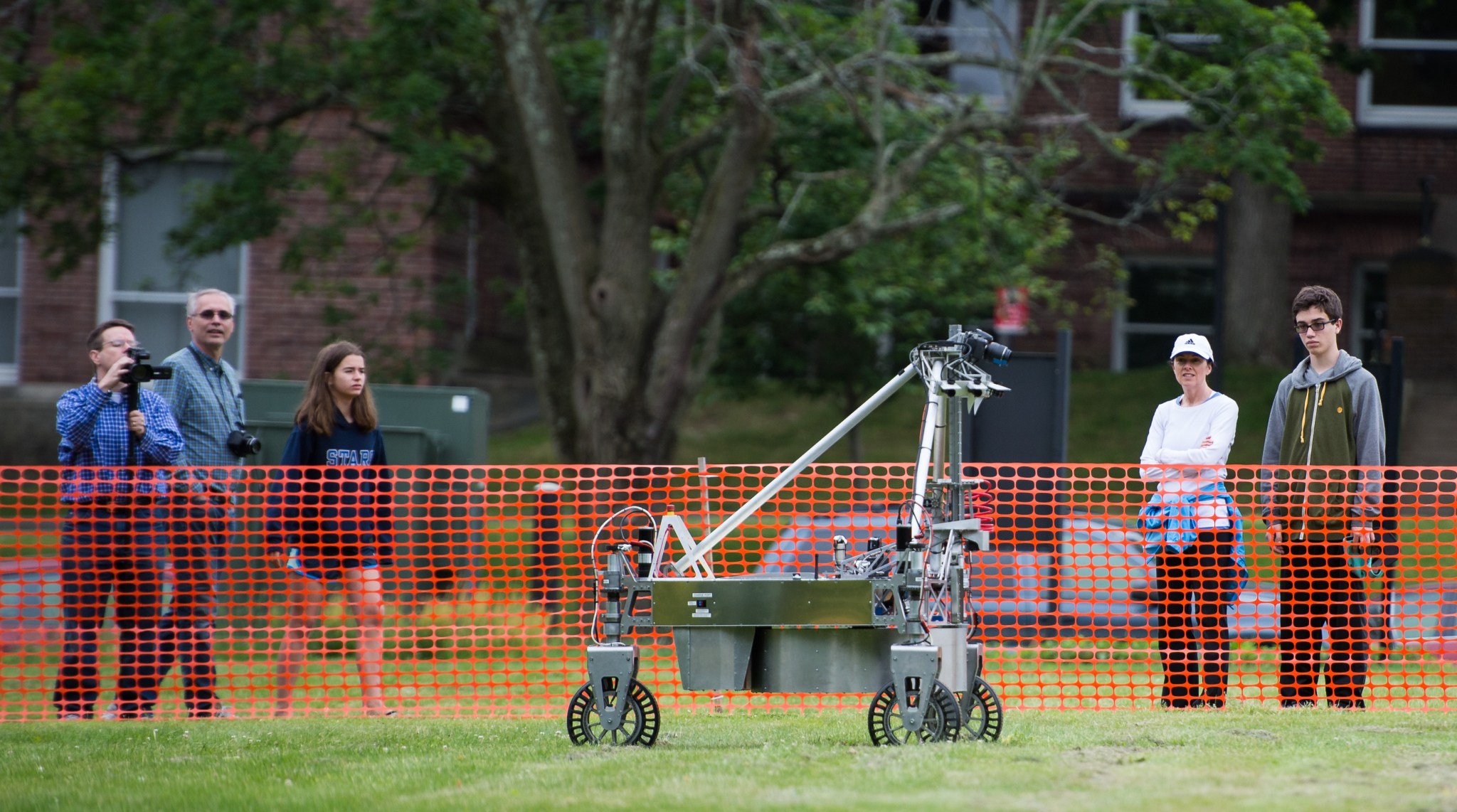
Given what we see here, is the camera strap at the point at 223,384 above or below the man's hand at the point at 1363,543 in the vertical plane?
above

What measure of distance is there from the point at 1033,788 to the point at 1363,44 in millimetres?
19790

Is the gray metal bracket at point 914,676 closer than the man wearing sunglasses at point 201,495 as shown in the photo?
Yes

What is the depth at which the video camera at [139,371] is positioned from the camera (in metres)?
7.73

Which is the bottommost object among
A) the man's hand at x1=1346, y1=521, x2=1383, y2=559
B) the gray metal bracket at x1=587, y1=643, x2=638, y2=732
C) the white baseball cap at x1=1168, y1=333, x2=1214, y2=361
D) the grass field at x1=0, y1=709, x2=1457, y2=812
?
the grass field at x1=0, y1=709, x2=1457, y2=812

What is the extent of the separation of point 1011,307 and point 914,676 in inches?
434

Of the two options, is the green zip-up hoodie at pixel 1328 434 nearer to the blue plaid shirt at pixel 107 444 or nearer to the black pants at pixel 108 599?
the blue plaid shirt at pixel 107 444

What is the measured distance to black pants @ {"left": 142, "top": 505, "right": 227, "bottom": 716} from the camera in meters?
7.89

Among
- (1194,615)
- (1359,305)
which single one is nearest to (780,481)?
(1194,615)

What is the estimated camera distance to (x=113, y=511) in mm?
8039

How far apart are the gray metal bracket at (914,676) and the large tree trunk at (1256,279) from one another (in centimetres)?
1639

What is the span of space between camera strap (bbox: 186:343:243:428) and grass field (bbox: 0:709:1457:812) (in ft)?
5.56

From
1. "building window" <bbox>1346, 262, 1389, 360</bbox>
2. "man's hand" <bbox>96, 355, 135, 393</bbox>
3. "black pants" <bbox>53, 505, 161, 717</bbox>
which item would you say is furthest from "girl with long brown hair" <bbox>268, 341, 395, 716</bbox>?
"building window" <bbox>1346, 262, 1389, 360</bbox>

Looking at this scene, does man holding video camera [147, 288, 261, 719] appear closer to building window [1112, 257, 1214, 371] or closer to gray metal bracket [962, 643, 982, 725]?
gray metal bracket [962, 643, 982, 725]

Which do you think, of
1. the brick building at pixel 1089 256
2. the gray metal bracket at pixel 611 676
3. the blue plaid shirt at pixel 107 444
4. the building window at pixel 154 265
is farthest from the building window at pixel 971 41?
the gray metal bracket at pixel 611 676
